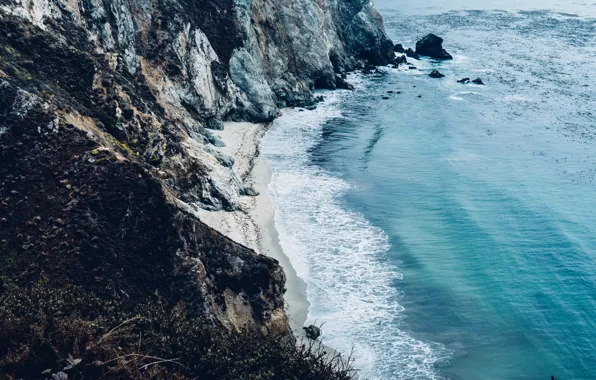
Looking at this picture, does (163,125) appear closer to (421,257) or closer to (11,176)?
(11,176)

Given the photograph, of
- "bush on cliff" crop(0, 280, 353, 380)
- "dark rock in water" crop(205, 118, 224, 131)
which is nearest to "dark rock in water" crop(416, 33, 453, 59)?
"dark rock in water" crop(205, 118, 224, 131)

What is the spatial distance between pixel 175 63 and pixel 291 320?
27.3 m

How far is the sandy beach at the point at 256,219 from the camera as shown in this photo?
27.0 meters

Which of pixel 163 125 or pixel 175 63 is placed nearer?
pixel 163 125

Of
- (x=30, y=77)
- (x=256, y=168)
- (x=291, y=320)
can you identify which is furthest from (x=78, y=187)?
(x=256, y=168)

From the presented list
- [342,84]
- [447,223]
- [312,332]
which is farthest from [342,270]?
[342,84]

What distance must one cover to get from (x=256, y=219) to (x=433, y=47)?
64.9 metres

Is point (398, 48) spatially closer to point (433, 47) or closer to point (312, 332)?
point (433, 47)

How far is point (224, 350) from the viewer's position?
1694 cm

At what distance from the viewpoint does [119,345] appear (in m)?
16.3

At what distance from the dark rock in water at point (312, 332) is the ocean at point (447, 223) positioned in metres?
0.56

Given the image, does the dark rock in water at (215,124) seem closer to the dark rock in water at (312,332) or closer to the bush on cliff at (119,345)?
the dark rock in water at (312,332)

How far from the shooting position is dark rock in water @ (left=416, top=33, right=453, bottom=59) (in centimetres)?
8781

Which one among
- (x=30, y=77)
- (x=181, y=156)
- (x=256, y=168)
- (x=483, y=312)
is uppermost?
(x=30, y=77)
